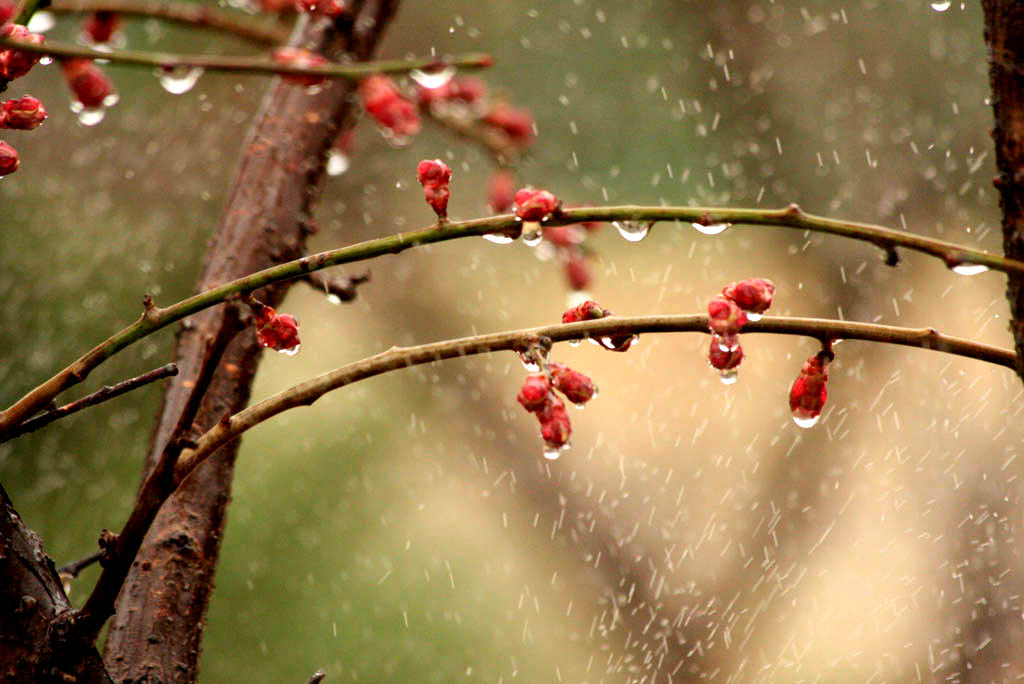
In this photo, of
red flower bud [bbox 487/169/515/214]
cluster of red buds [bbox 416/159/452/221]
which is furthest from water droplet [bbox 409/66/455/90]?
red flower bud [bbox 487/169/515/214]

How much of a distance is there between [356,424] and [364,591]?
29cm

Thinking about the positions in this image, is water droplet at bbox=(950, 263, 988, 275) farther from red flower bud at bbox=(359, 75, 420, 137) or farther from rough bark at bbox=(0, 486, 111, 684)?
red flower bud at bbox=(359, 75, 420, 137)

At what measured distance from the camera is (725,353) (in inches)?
19.6

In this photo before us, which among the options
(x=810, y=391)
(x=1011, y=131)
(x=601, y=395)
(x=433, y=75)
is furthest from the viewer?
(x=601, y=395)

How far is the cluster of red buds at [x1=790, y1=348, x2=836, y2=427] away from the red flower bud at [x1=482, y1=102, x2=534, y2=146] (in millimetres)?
887

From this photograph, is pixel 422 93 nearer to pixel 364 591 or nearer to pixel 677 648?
pixel 364 591

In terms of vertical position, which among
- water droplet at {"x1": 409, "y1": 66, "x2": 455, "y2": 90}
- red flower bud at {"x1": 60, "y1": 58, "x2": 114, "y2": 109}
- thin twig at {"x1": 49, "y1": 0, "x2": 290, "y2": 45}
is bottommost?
water droplet at {"x1": 409, "y1": 66, "x2": 455, "y2": 90}

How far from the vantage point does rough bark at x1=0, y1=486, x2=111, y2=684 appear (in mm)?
430

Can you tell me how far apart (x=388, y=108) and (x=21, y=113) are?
2.08 ft

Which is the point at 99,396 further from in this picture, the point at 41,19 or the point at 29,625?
Answer: the point at 41,19

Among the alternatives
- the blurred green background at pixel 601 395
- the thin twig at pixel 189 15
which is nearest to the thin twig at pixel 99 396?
the thin twig at pixel 189 15

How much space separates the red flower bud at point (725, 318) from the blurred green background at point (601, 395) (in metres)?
1.24

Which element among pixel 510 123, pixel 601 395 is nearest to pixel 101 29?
pixel 510 123

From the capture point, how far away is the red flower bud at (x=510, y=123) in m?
1.35
